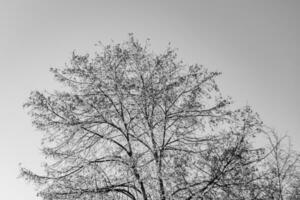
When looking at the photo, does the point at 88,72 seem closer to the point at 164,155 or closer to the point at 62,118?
the point at 62,118

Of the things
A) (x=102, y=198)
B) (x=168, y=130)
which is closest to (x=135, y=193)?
(x=102, y=198)

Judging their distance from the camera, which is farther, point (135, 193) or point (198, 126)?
point (198, 126)

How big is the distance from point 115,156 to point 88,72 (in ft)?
8.64

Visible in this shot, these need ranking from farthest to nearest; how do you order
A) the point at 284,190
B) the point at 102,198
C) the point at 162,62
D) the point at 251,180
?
the point at 284,190
the point at 162,62
the point at 102,198
the point at 251,180

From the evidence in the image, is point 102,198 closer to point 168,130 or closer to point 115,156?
point 115,156

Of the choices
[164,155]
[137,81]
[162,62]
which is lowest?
[164,155]

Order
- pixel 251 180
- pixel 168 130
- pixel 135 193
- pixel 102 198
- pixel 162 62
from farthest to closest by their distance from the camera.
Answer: pixel 162 62 < pixel 168 130 < pixel 135 193 < pixel 102 198 < pixel 251 180

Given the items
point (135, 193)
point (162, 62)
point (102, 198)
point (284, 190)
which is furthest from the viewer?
point (284, 190)

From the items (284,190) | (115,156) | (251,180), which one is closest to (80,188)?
(115,156)

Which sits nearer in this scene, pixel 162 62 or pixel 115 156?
pixel 115 156

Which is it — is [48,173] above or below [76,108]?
below

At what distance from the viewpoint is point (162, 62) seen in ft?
29.7

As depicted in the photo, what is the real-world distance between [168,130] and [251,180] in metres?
2.62

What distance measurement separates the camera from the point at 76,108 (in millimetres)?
8508
